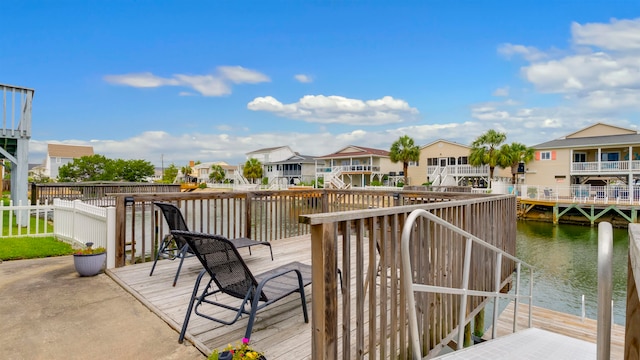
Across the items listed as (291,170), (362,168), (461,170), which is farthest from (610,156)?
(291,170)

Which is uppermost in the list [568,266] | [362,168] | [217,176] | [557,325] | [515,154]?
[515,154]

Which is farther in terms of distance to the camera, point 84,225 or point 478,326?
point 84,225

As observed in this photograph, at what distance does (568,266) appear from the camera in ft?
36.1

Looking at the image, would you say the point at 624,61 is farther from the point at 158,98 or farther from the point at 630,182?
the point at 158,98

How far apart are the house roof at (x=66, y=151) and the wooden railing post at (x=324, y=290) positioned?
220ft

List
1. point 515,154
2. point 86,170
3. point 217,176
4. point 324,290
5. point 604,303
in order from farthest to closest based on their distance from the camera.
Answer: point 217,176, point 86,170, point 515,154, point 324,290, point 604,303

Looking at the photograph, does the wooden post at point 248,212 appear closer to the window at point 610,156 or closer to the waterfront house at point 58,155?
the window at point 610,156

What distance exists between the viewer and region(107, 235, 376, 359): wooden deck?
8.46ft

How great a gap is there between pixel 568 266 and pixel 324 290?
1269 centimetres

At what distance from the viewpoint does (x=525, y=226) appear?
19312 millimetres

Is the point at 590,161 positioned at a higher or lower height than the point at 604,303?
higher

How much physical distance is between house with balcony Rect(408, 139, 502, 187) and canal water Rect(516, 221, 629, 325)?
1201 cm

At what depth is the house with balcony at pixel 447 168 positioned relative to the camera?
30.5m

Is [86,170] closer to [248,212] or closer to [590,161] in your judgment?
[248,212]
